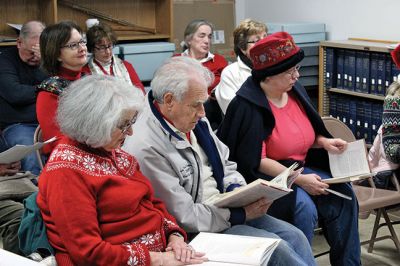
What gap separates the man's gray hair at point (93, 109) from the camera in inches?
84.9

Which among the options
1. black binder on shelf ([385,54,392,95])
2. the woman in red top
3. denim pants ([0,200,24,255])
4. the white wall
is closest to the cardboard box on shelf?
the white wall

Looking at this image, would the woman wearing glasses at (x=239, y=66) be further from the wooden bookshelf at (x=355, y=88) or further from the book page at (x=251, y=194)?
the book page at (x=251, y=194)

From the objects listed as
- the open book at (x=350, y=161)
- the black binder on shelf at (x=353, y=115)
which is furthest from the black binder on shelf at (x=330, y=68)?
the open book at (x=350, y=161)

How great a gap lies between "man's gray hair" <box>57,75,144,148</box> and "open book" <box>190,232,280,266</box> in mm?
517

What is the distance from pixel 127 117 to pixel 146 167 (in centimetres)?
30

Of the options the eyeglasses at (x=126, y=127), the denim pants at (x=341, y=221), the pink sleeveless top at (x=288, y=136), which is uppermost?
the eyeglasses at (x=126, y=127)

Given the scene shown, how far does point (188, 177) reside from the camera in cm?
258

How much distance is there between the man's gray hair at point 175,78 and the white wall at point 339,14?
2.88 m

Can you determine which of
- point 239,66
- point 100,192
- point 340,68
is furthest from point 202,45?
point 100,192

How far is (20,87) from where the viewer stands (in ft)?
13.7

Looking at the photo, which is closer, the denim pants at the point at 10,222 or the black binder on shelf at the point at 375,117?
the denim pants at the point at 10,222

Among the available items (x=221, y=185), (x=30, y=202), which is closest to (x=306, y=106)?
(x=221, y=185)

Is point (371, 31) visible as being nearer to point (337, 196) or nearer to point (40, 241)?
point (337, 196)

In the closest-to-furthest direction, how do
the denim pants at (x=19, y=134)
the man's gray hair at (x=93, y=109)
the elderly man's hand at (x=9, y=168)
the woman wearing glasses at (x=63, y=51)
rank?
1. the man's gray hair at (x=93, y=109)
2. the elderly man's hand at (x=9, y=168)
3. the woman wearing glasses at (x=63, y=51)
4. the denim pants at (x=19, y=134)
